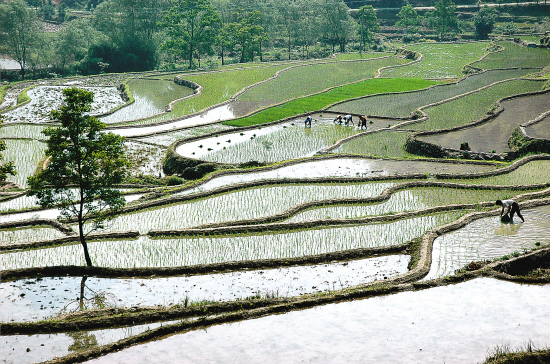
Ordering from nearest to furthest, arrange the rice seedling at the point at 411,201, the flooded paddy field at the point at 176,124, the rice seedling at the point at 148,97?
1. the rice seedling at the point at 411,201
2. the flooded paddy field at the point at 176,124
3. the rice seedling at the point at 148,97

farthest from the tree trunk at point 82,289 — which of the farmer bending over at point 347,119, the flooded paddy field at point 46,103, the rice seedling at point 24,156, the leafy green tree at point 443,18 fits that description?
the leafy green tree at point 443,18

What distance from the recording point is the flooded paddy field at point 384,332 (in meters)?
7.99

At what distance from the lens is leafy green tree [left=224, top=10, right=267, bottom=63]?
48.2 m

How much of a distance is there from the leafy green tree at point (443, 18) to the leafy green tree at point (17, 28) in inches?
1645

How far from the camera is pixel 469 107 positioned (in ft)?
89.4

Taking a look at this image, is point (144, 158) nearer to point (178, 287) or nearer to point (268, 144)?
point (268, 144)

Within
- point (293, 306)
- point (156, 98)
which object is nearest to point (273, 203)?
point (293, 306)

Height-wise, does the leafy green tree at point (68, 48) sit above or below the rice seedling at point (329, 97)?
above

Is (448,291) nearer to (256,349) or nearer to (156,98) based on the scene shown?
(256,349)

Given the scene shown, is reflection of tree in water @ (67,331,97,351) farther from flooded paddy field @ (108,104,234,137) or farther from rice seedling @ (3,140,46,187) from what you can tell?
flooded paddy field @ (108,104,234,137)

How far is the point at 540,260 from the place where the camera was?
11.2 metres

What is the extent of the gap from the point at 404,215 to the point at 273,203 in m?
3.68

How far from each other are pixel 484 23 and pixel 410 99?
35231 millimetres

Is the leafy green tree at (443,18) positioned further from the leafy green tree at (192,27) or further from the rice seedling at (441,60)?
the leafy green tree at (192,27)
